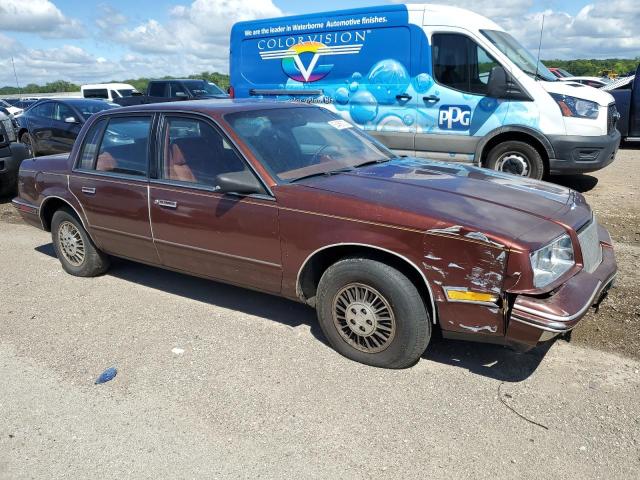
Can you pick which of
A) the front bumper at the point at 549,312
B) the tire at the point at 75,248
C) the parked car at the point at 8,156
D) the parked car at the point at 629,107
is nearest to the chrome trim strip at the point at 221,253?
the tire at the point at 75,248

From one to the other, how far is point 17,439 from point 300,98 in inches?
269

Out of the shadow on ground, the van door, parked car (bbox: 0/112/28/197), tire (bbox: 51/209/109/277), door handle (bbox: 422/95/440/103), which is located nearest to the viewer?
the shadow on ground

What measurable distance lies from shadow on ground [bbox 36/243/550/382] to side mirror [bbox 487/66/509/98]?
14.5ft

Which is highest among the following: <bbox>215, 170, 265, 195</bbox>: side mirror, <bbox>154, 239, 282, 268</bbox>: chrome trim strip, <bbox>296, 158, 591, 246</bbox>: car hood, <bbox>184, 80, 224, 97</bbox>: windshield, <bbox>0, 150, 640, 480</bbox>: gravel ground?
<bbox>184, 80, 224, 97</bbox>: windshield

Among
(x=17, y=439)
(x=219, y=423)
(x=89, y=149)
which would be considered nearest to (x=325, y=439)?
(x=219, y=423)

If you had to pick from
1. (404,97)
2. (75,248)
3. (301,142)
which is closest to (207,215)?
(301,142)

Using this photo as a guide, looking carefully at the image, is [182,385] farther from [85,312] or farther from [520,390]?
[520,390]

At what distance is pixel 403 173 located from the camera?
4016mm

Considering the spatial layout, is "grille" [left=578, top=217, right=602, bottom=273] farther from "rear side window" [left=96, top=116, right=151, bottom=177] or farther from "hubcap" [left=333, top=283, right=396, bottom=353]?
"rear side window" [left=96, top=116, right=151, bottom=177]

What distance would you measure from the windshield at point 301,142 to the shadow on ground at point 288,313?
119cm

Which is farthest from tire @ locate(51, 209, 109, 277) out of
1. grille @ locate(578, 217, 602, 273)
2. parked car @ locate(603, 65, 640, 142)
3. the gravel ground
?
parked car @ locate(603, 65, 640, 142)

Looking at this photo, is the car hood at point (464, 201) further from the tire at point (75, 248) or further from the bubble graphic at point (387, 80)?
the bubble graphic at point (387, 80)

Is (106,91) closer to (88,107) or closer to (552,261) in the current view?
(88,107)

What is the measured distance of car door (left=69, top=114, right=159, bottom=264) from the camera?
4.52 metres
